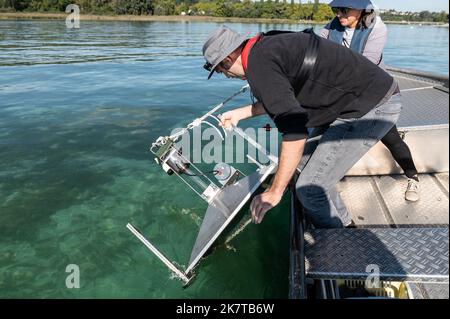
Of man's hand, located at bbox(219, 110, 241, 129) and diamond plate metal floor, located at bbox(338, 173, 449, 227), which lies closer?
man's hand, located at bbox(219, 110, 241, 129)

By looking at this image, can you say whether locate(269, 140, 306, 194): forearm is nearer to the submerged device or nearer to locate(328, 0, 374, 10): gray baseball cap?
the submerged device

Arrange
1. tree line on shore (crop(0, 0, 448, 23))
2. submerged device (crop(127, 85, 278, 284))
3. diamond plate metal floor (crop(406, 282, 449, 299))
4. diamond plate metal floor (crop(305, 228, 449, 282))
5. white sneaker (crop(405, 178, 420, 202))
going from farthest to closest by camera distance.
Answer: tree line on shore (crop(0, 0, 448, 23)) < white sneaker (crop(405, 178, 420, 202)) < submerged device (crop(127, 85, 278, 284)) < diamond plate metal floor (crop(406, 282, 449, 299)) < diamond plate metal floor (crop(305, 228, 449, 282))

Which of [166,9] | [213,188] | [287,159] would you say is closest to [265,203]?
[287,159]

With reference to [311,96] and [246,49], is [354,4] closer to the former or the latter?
[311,96]

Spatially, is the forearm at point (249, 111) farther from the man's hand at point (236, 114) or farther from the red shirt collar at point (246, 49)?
the red shirt collar at point (246, 49)

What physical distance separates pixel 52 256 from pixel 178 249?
1.75 meters

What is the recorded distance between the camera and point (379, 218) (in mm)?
4152

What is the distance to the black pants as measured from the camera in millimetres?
4180

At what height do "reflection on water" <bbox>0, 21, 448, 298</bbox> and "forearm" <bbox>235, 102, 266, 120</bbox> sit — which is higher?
"forearm" <bbox>235, 102, 266, 120</bbox>

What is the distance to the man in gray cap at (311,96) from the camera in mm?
2299

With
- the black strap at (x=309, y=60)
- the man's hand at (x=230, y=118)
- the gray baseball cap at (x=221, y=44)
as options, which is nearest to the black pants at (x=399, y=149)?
the man's hand at (x=230, y=118)

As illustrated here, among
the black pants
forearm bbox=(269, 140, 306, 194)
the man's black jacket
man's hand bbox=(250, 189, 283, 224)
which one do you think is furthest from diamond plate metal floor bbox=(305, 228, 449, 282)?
the black pants

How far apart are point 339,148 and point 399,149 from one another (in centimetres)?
175
